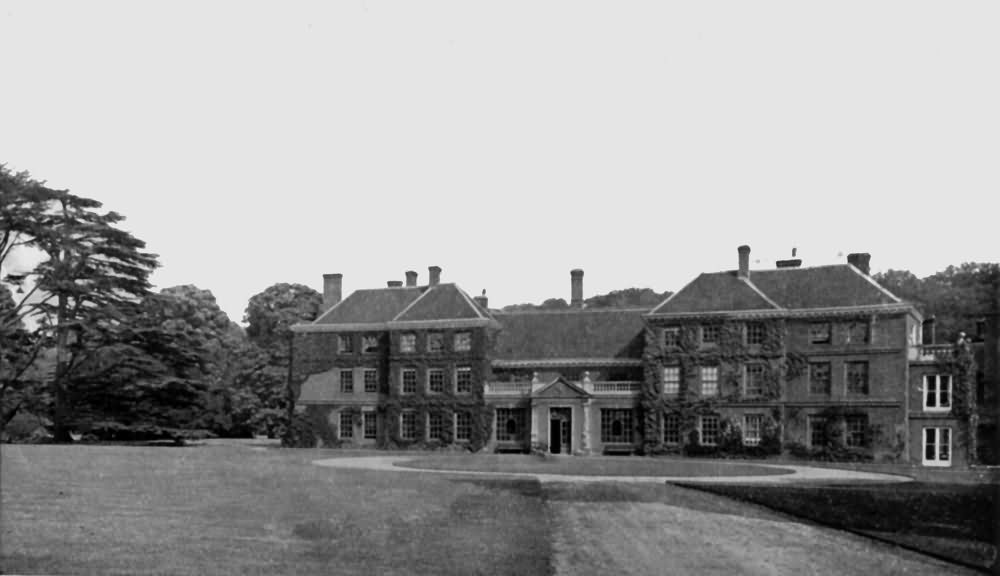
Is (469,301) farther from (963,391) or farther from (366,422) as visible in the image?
(963,391)

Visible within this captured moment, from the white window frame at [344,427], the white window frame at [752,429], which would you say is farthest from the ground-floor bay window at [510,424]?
the white window frame at [752,429]

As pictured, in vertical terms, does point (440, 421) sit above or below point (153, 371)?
below

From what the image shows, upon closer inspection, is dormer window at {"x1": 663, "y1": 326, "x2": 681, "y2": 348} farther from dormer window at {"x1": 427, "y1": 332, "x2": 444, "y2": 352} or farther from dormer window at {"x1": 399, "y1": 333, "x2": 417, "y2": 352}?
dormer window at {"x1": 399, "y1": 333, "x2": 417, "y2": 352}

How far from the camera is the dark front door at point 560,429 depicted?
3759 cm

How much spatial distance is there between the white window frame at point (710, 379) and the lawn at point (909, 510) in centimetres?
1620

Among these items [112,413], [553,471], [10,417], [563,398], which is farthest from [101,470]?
[563,398]

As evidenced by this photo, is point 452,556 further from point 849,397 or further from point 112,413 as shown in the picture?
point 849,397

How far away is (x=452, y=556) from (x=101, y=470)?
953 cm

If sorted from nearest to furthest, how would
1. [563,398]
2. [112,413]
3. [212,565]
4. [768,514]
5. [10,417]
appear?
1. [212,565]
2. [768,514]
3. [10,417]
4. [112,413]
5. [563,398]

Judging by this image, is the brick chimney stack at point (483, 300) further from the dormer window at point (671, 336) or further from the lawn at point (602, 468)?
the lawn at point (602, 468)

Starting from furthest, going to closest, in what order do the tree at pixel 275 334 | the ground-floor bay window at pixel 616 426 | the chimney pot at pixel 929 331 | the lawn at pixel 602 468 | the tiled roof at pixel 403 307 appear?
1. the tree at pixel 275 334
2. the tiled roof at pixel 403 307
3. the ground-floor bay window at pixel 616 426
4. the chimney pot at pixel 929 331
5. the lawn at pixel 602 468

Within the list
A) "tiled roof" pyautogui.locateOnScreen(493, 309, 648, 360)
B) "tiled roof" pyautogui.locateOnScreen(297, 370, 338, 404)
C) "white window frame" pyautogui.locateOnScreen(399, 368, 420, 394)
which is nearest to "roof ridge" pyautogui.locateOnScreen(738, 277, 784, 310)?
"tiled roof" pyautogui.locateOnScreen(493, 309, 648, 360)

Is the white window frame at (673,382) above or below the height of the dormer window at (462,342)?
below

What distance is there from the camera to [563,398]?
3762cm
